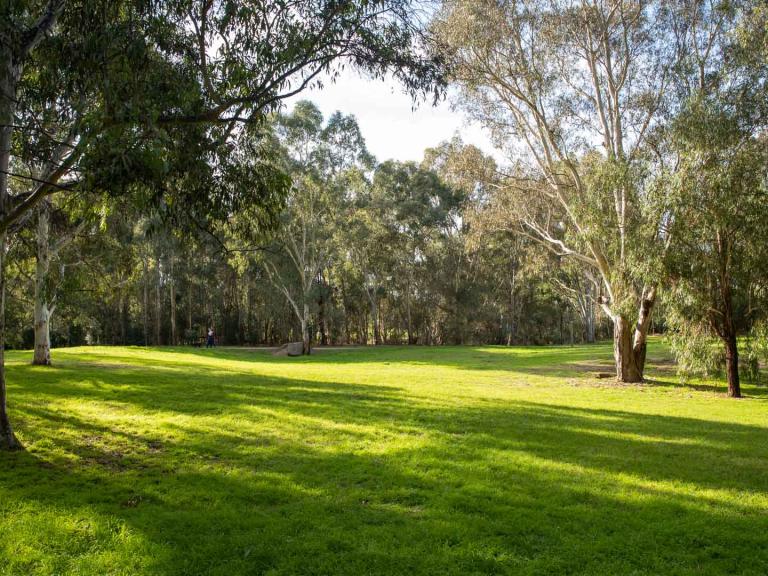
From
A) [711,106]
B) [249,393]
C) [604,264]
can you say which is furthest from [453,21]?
[249,393]

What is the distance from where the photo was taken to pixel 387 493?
19.1 feet

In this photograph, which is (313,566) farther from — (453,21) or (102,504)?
(453,21)

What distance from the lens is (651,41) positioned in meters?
17.7

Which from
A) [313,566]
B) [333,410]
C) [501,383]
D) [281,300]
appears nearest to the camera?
[313,566]

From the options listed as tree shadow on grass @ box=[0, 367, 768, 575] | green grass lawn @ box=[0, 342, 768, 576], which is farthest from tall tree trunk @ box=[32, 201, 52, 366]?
tree shadow on grass @ box=[0, 367, 768, 575]

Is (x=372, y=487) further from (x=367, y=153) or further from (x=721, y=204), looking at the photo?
→ (x=367, y=153)

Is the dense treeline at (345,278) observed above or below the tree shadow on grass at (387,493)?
above

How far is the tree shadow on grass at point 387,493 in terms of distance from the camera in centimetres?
441

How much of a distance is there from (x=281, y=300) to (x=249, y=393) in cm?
3223

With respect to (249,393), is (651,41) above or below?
above

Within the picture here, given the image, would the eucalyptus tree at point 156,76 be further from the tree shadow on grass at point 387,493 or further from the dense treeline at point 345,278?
the dense treeline at point 345,278

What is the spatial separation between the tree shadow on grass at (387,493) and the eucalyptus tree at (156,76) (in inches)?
89.1

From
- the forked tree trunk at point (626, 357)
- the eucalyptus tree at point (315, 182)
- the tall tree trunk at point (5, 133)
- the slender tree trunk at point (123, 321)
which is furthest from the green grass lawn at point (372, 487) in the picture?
the slender tree trunk at point (123, 321)

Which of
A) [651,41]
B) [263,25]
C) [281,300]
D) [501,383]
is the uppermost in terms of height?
[651,41]
